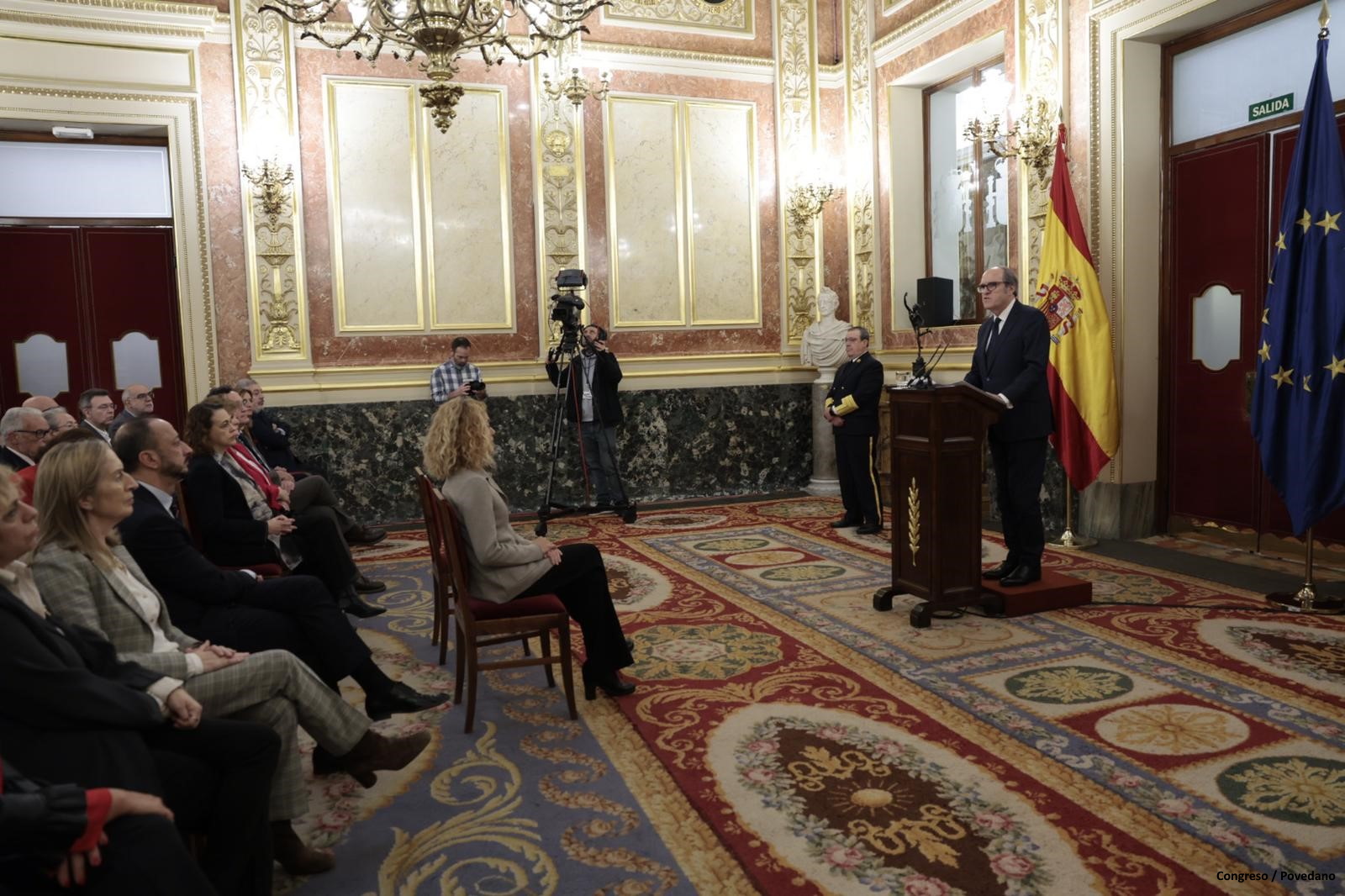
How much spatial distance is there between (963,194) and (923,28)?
1.38 metres

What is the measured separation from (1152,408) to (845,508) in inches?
86.3

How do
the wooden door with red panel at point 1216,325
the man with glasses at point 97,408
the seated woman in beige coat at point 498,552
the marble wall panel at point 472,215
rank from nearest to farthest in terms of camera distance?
the seated woman in beige coat at point 498,552 → the man with glasses at point 97,408 → the wooden door with red panel at point 1216,325 → the marble wall panel at point 472,215

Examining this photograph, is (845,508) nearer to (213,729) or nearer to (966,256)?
(966,256)

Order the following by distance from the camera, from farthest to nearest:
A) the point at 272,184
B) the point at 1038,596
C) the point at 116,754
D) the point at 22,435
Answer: the point at 272,184
the point at 1038,596
the point at 22,435
the point at 116,754

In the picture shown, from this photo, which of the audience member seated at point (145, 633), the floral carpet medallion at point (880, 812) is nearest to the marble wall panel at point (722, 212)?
the floral carpet medallion at point (880, 812)

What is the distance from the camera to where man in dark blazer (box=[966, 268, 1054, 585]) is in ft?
15.5

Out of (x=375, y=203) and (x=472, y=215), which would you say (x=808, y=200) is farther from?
(x=375, y=203)

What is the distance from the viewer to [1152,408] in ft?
21.1

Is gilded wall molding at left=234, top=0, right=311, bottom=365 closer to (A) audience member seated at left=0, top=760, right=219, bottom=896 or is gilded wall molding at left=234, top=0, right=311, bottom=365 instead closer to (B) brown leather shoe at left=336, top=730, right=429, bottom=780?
(B) brown leather shoe at left=336, top=730, right=429, bottom=780

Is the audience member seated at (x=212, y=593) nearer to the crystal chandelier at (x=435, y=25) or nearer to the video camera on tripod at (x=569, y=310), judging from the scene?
the crystal chandelier at (x=435, y=25)

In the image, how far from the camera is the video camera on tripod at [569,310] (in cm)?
725

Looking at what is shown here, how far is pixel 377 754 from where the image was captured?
2648 millimetres

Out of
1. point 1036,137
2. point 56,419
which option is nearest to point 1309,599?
point 1036,137

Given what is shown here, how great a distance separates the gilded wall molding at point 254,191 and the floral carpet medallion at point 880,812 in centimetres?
569
